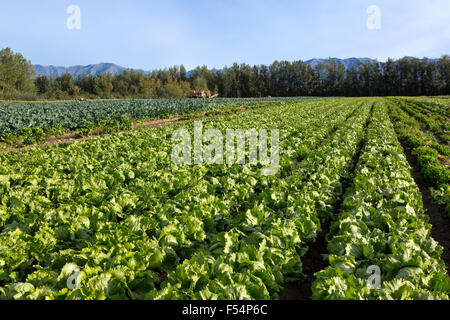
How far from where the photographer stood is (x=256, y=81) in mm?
101875

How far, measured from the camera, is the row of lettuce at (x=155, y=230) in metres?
2.87

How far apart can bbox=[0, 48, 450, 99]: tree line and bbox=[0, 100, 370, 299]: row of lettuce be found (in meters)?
71.2

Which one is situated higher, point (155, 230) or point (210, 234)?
point (155, 230)

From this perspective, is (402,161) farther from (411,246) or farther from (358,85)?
(358,85)

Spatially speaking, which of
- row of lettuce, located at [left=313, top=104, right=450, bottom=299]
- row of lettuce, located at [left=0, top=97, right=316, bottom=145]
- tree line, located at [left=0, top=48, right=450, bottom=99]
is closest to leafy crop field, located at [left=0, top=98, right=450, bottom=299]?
row of lettuce, located at [left=313, top=104, right=450, bottom=299]

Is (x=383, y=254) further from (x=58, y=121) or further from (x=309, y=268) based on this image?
(x=58, y=121)

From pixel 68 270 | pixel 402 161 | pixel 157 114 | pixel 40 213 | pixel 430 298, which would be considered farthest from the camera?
pixel 157 114

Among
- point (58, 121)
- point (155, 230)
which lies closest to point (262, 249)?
point (155, 230)

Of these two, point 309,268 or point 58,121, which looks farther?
point 58,121

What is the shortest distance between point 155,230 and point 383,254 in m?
3.11

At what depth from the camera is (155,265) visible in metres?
3.31

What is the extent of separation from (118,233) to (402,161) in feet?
25.5

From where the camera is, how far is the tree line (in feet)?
234
